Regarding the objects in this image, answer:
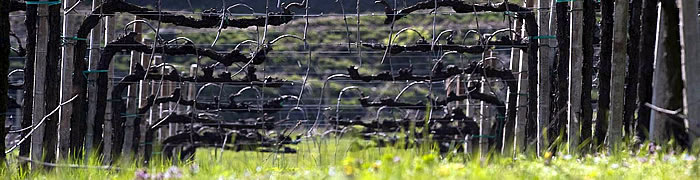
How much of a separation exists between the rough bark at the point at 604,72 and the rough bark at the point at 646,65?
0.33m

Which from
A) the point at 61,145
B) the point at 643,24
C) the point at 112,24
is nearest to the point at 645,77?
the point at 643,24

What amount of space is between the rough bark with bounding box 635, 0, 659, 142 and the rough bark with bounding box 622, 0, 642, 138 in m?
0.36

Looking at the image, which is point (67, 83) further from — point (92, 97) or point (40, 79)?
point (92, 97)

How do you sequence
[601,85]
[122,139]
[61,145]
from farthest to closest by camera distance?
[122,139], [61,145], [601,85]

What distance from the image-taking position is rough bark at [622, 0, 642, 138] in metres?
10.3

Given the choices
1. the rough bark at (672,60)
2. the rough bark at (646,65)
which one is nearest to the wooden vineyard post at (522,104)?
the rough bark at (646,65)

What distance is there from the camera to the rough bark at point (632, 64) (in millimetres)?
10320

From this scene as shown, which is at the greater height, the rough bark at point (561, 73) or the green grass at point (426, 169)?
the rough bark at point (561, 73)

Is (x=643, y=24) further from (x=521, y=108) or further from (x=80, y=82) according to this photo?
(x=80, y=82)

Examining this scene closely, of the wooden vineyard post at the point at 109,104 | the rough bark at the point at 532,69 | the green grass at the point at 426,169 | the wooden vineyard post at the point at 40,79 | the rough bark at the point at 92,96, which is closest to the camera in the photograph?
the green grass at the point at 426,169

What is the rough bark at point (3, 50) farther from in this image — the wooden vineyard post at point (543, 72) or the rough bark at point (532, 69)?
the rough bark at point (532, 69)

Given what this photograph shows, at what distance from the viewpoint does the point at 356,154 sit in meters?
5.94

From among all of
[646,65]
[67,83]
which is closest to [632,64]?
[646,65]

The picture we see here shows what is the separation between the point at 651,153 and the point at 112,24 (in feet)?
24.9
